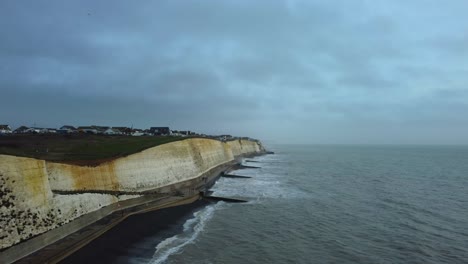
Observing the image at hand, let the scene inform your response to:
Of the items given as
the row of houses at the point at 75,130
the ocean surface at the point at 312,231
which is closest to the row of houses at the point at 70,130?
the row of houses at the point at 75,130

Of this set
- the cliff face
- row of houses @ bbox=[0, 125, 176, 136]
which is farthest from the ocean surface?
row of houses @ bbox=[0, 125, 176, 136]

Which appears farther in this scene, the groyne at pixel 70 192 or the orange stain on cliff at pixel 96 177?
the orange stain on cliff at pixel 96 177

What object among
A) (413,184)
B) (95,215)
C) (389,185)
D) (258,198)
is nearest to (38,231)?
(95,215)

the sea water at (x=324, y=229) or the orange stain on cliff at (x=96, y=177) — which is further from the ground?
the orange stain on cliff at (x=96, y=177)

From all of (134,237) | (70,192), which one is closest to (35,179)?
(70,192)

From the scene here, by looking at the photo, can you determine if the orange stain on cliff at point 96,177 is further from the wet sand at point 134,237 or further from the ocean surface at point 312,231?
the ocean surface at point 312,231

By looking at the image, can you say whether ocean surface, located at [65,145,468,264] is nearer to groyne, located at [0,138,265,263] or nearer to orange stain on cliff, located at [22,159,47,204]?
groyne, located at [0,138,265,263]
